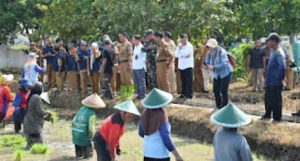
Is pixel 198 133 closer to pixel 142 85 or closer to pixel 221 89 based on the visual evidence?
pixel 221 89

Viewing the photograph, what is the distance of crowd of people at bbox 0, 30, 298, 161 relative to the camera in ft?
20.1

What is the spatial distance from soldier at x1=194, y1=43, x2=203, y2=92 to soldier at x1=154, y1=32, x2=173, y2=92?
6.69 feet

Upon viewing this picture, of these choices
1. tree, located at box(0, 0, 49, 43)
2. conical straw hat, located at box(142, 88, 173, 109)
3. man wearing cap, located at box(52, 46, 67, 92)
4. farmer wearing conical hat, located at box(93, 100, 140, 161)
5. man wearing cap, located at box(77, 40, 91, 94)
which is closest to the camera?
conical straw hat, located at box(142, 88, 173, 109)

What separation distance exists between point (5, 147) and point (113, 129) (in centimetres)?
439

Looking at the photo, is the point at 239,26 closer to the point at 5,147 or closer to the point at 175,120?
the point at 175,120

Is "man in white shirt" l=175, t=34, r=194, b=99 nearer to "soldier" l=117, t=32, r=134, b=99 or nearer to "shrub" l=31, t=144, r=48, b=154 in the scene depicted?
"soldier" l=117, t=32, r=134, b=99

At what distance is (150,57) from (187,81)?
1.63 m

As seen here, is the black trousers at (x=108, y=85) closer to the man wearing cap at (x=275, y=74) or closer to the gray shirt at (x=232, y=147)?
the man wearing cap at (x=275, y=74)

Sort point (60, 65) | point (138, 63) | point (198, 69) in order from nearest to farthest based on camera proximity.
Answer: point (138, 63) → point (198, 69) → point (60, 65)

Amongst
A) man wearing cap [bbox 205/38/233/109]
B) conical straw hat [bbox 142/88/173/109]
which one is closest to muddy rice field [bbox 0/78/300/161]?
man wearing cap [bbox 205/38/233/109]

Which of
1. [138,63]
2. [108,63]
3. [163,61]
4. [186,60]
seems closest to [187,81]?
[186,60]

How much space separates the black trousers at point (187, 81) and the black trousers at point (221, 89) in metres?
1.53

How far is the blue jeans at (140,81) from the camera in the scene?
13203 millimetres

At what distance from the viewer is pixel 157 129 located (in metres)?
6.14
